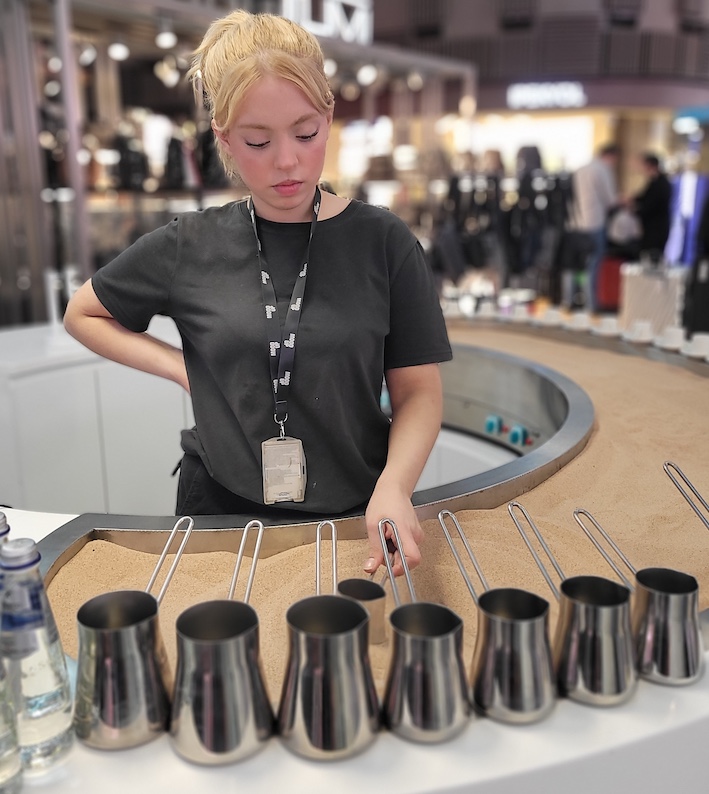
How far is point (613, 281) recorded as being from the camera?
9148mm

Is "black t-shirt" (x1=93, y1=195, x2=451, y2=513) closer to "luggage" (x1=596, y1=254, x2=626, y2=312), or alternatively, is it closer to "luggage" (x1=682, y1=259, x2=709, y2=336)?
"luggage" (x1=682, y1=259, x2=709, y2=336)

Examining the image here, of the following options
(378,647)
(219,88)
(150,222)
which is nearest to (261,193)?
(219,88)

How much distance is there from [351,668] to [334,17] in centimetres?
648

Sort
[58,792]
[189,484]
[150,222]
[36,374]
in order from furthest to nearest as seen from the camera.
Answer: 1. [150,222]
2. [36,374]
3. [189,484]
4. [58,792]

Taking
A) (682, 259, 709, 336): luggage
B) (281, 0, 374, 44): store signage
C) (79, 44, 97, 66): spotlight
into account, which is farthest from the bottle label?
(281, 0, 374, 44): store signage

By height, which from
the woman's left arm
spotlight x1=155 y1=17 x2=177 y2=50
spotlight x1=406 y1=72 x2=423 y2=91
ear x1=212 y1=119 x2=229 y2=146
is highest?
spotlight x1=406 y1=72 x2=423 y2=91

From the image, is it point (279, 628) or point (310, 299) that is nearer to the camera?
point (279, 628)

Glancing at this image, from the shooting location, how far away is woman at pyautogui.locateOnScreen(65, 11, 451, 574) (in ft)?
4.25

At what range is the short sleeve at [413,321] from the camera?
1.33m

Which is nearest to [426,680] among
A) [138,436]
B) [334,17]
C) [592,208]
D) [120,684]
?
[120,684]

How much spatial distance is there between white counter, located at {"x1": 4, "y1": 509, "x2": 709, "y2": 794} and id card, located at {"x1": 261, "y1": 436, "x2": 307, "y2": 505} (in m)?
0.56

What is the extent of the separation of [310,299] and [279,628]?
1.82ft

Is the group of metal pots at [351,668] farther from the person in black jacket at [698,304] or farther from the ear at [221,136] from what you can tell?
the person in black jacket at [698,304]

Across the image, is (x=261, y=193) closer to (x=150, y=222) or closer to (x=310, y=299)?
(x=310, y=299)
